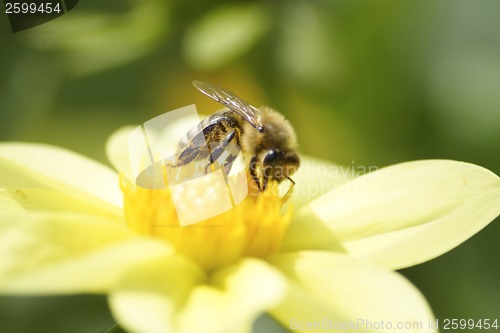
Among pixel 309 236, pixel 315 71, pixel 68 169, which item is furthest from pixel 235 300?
pixel 315 71

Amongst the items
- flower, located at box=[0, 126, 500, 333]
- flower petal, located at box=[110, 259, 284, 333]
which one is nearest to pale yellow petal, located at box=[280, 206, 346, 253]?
flower, located at box=[0, 126, 500, 333]

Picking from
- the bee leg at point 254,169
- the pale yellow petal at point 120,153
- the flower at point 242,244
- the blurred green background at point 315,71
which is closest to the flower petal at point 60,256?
the flower at point 242,244

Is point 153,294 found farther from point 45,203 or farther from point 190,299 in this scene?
point 45,203

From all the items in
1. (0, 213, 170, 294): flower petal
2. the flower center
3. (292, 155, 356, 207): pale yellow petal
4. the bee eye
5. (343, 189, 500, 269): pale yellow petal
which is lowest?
(292, 155, 356, 207): pale yellow petal

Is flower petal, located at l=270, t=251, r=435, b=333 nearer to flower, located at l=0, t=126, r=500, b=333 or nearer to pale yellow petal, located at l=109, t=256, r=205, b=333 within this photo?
flower, located at l=0, t=126, r=500, b=333

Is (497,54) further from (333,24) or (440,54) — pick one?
(333,24)

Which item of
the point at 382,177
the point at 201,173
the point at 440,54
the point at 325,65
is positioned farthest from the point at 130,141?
the point at 440,54

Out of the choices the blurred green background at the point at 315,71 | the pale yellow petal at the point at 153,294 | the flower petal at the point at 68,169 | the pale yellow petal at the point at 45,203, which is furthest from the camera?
the blurred green background at the point at 315,71

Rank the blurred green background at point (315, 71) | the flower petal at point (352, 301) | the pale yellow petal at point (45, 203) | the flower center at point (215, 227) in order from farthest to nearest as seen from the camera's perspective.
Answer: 1. the blurred green background at point (315, 71)
2. the pale yellow petal at point (45, 203)
3. the flower center at point (215, 227)
4. the flower petal at point (352, 301)

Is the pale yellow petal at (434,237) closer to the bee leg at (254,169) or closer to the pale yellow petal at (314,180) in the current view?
the bee leg at (254,169)
